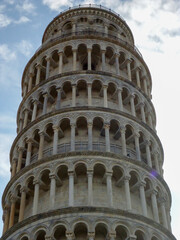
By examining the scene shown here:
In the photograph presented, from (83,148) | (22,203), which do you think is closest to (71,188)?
(22,203)

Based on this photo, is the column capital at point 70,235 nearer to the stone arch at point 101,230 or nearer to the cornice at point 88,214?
the cornice at point 88,214

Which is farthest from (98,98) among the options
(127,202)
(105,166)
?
(127,202)

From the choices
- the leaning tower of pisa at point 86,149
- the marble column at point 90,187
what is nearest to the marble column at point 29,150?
the leaning tower of pisa at point 86,149

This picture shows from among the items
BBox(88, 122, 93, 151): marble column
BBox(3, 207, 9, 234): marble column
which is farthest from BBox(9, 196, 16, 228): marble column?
BBox(88, 122, 93, 151): marble column

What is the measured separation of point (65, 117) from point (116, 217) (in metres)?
7.30

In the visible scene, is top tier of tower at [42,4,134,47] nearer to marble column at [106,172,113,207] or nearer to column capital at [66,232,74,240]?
marble column at [106,172,113,207]

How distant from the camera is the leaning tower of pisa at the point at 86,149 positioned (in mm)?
21438

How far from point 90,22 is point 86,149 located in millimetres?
13922

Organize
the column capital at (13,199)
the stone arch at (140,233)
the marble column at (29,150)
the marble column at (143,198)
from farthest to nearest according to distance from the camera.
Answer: the marble column at (29,150), the column capital at (13,199), the marble column at (143,198), the stone arch at (140,233)

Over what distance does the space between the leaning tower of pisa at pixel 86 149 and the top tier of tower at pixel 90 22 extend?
101 centimetres

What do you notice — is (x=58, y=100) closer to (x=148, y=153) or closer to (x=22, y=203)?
(x=148, y=153)

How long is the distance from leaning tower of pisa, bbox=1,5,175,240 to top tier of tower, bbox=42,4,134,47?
3.32 feet

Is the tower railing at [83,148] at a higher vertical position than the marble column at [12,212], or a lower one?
higher

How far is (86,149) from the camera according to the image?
81.7ft
